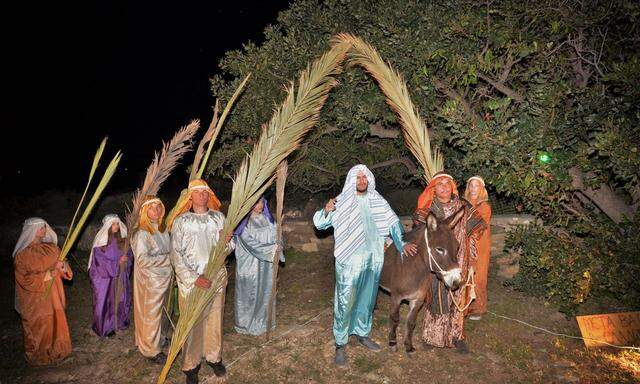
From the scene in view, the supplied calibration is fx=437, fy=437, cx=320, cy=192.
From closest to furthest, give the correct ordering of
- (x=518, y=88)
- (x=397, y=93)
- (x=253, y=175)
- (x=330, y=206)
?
(x=253, y=175)
(x=330, y=206)
(x=397, y=93)
(x=518, y=88)

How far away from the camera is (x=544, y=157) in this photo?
5387 millimetres

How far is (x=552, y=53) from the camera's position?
5.77 m

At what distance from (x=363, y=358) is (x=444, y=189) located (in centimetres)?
233

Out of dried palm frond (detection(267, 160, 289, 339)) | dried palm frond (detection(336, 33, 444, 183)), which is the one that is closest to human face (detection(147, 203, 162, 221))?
dried palm frond (detection(267, 160, 289, 339))

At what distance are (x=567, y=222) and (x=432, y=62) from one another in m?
2.93

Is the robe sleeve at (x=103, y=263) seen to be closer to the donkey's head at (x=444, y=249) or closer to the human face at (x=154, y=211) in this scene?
the human face at (x=154, y=211)

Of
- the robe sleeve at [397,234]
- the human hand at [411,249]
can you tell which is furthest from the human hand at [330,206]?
the human hand at [411,249]

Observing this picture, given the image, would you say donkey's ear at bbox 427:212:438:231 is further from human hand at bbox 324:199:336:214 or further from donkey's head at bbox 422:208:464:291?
human hand at bbox 324:199:336:214

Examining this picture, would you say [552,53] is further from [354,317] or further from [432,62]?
[354,317]

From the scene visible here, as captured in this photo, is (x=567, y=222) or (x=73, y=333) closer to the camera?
(x=567, y=222)

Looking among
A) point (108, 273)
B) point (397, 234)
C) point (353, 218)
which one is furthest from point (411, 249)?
point (108, 273)

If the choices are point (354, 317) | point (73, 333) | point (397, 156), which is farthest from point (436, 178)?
point (73, 333)

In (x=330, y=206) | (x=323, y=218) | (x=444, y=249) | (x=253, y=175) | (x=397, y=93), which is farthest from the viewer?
(x=397, y=93)

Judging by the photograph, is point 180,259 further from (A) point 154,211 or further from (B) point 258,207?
(B) point 258,207
